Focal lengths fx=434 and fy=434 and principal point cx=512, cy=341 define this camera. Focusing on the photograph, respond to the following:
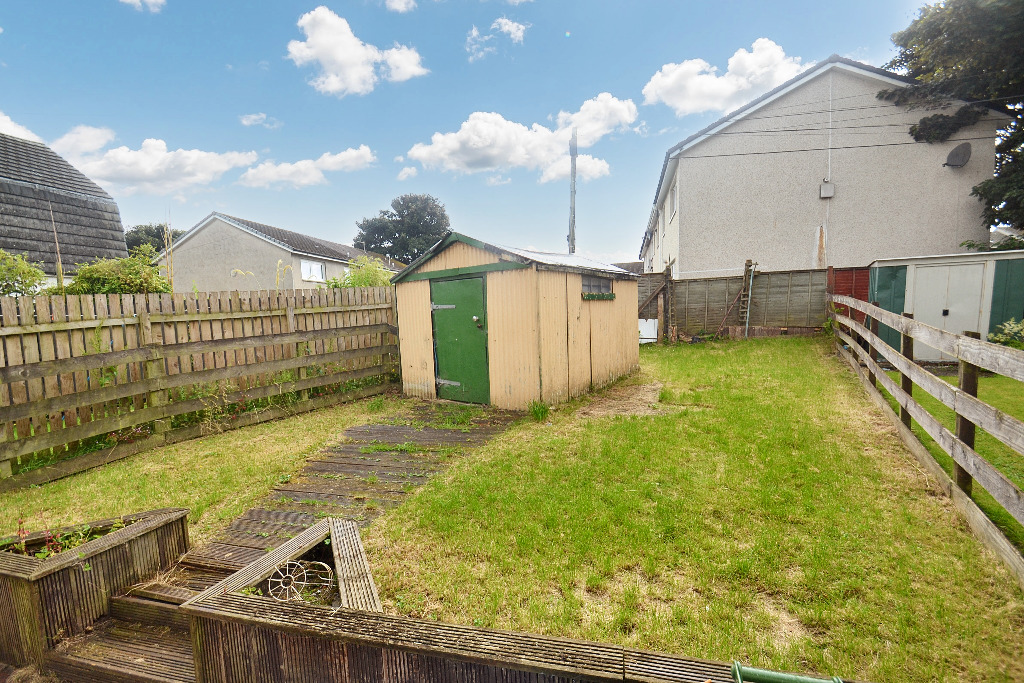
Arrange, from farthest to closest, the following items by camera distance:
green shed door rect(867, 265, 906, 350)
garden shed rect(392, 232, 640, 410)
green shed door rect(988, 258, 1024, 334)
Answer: green shed door rect(867, 265, 906, 350) < green shed door rect(988, 258, 1024, 334) < garden shed rect(392, 232, 640, 410)

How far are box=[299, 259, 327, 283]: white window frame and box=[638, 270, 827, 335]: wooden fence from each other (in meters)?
17.0

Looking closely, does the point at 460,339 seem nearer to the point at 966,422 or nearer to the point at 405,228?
the point at 966,422

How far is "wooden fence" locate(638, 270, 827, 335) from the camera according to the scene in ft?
39.2

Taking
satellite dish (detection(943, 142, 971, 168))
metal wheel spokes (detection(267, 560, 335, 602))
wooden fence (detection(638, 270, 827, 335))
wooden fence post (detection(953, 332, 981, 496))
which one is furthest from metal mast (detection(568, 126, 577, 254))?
metal wheel spokes (detection(267, 560, 335, 602))

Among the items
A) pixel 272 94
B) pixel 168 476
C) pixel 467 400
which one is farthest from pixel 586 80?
pixel 168 476

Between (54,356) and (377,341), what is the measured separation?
4.42 meters

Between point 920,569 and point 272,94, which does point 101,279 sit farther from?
point 920,569

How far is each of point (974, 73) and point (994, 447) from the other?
14.8 m

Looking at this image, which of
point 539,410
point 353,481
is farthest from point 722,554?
point 539,410

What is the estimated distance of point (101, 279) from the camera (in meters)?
9.10

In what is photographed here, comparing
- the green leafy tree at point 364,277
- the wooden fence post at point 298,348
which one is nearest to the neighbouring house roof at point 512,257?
the wooden fence post at point 298,348

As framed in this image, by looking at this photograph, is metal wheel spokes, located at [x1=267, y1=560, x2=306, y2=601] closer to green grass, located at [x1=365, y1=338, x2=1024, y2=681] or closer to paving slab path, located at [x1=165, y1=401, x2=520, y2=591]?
green grass, located at [x1=365, y1=338, x2=1024, y2=681]

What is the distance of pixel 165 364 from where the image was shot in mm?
5609

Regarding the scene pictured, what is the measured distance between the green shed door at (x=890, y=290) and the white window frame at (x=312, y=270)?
71.2 feet
